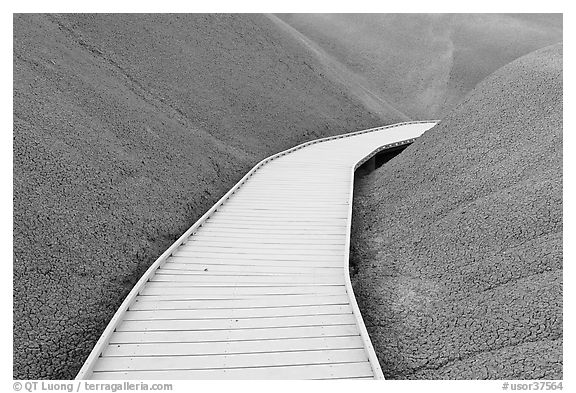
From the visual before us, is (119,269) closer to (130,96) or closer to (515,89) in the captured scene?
(130,96)

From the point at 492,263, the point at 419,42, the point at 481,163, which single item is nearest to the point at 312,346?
the point at 492,263

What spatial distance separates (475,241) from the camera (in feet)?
25.2

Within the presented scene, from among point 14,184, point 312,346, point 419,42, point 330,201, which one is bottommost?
point 419,42

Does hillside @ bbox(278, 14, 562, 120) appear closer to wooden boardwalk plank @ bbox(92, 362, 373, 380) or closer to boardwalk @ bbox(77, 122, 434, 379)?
boardwalk @ bbox(77, 122, 434, 379)

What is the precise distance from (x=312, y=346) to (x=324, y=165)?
844cm

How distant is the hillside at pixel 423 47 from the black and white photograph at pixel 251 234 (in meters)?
16.7

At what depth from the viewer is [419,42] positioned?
36.2 m

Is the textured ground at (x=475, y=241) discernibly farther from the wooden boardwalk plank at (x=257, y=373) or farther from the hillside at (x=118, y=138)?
the hillside at (x=118, y=138)

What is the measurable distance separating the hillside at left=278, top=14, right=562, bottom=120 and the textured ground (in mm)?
20108

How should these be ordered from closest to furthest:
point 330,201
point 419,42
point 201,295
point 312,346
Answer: point 312,346, point 201,295, point 330,201, point 419,42

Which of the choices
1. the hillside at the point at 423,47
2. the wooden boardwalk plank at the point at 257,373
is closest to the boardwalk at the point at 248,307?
the wooden boardwalk plank at the point at 257,373

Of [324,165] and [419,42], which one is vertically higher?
[324,165]

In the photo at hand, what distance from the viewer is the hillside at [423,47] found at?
32.0m

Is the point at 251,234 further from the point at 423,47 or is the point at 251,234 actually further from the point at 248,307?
the point at 423,47
